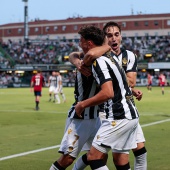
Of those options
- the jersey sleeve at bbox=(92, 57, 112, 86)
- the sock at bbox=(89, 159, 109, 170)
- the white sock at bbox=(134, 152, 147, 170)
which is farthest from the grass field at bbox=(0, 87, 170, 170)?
the jersey sleeve at bbox=(92, 57, 112, 86)

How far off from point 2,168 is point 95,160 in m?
3.61

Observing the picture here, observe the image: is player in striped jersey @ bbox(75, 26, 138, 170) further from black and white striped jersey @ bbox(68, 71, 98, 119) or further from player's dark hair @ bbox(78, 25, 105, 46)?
black and white striped jersey @ bbox(68, 71, 98, 119)

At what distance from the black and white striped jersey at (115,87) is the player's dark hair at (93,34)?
0.74ft

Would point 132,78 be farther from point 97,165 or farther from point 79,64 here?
point 97,165

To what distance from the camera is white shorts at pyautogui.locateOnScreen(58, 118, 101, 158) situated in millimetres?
6527

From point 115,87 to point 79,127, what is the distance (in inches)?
39.6

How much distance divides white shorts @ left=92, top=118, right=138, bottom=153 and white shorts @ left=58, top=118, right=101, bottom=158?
2.21 ft

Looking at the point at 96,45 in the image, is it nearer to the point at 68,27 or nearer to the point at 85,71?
the point at 85,71

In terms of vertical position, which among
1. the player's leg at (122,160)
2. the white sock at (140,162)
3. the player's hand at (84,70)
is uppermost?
the player's hand at (84,70)

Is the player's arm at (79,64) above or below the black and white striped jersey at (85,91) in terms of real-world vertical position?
above

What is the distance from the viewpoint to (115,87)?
5.89 metres

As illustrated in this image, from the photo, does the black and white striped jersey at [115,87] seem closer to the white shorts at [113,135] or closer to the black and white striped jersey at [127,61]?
the white shorts at [113,135]

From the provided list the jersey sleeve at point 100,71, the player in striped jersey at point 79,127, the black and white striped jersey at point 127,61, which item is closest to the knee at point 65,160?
the player in striped jersey at point 79,127

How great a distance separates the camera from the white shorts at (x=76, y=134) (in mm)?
6527
